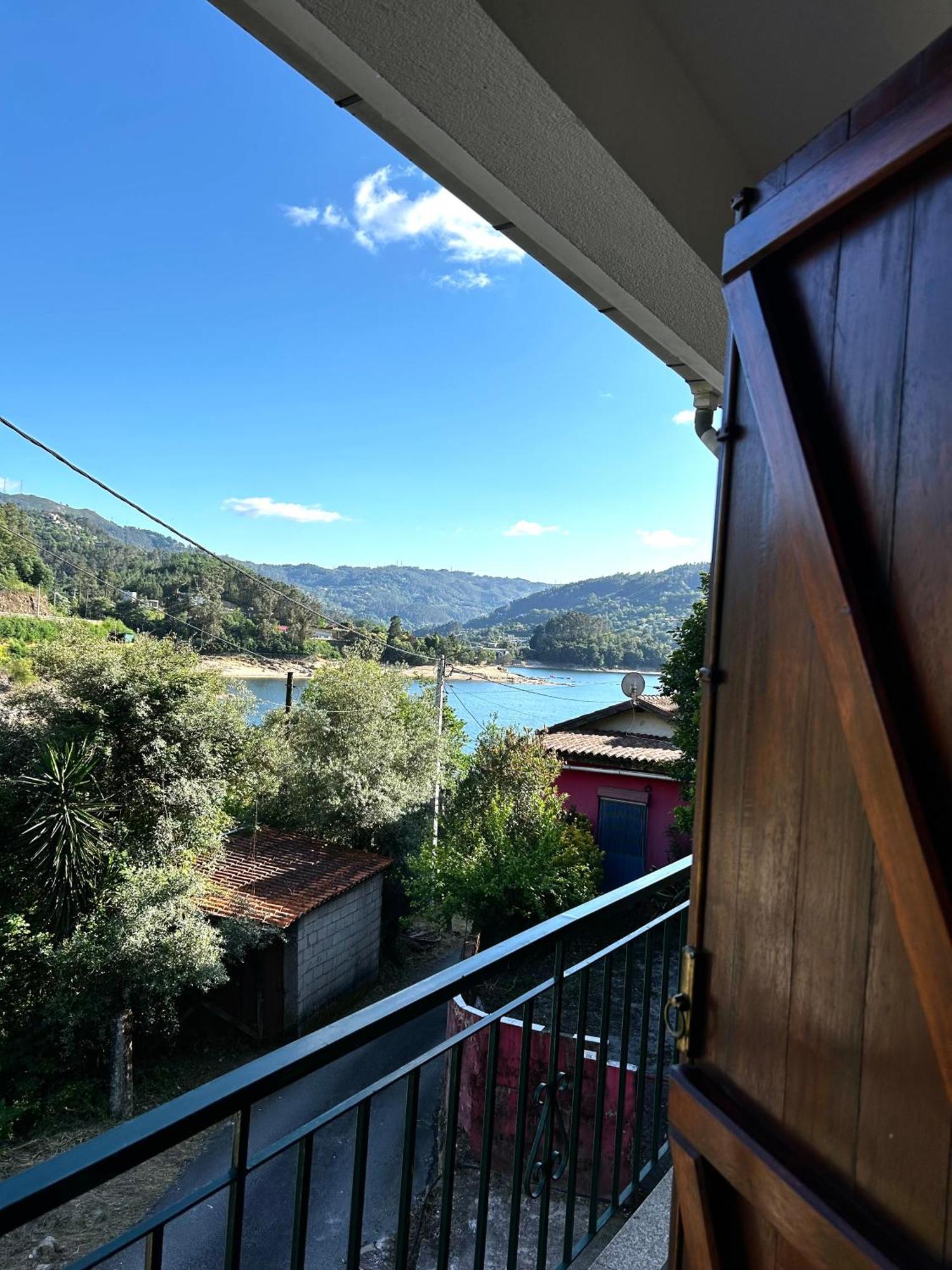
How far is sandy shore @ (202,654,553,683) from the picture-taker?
13447 mm

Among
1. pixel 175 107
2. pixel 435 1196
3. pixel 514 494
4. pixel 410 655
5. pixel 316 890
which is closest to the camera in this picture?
pixel 435 1196

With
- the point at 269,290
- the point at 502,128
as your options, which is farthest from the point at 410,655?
the point at 269,290

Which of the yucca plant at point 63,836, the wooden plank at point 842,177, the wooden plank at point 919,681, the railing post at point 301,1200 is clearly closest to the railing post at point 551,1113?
the railing post at point 301,1200

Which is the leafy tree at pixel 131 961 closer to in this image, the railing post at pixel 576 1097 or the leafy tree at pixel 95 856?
the leafy tree at pixel 95 856

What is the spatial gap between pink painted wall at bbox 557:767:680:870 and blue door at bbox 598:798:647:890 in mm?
100

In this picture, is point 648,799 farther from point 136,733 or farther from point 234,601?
point 234,601

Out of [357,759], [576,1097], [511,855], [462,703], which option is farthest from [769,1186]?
[462,703]

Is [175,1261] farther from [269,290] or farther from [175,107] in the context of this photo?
[269,290]

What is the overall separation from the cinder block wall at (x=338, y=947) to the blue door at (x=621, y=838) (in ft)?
12.3

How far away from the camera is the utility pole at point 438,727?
12.9m

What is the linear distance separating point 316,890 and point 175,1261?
4.69m

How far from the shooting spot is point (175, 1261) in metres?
6.29

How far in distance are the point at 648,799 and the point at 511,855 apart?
10.0 ft

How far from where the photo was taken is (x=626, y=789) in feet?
36.8
